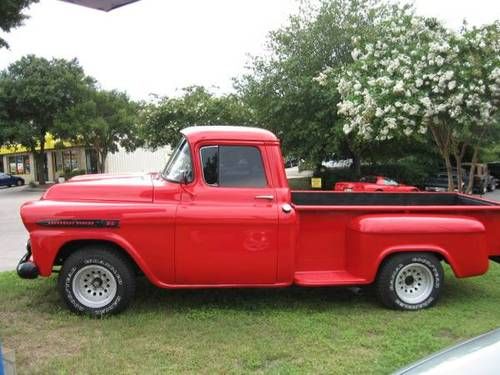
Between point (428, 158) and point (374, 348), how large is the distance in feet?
95.4

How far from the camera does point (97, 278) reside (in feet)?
Result: 20.2

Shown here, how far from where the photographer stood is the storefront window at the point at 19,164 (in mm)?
55141

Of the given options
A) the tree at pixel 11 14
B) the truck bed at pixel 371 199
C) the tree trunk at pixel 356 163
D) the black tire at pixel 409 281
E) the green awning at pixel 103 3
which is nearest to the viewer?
the green awning at pixel 103 3

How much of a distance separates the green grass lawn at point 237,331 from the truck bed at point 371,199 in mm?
1294

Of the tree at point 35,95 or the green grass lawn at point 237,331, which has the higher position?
the tree at point 35,95

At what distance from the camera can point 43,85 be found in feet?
130

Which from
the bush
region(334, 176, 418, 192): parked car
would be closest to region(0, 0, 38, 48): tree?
region(334, 176, 418, 192): parked car

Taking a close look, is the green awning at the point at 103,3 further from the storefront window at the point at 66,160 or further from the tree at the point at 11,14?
the storefront window at the point at 66,160

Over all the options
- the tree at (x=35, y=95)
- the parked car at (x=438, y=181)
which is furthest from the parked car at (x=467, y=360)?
the tree at (x=35, y=95)

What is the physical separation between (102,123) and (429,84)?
29.9 meters

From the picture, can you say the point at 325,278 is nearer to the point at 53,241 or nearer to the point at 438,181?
the point at 53,241

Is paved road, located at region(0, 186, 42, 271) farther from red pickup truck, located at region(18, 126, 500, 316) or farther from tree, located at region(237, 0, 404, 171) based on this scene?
tree, located at region(237, 0, 404, 171)

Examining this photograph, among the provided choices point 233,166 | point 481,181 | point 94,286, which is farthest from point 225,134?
point 481,181

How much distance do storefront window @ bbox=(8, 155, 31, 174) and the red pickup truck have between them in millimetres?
52518
